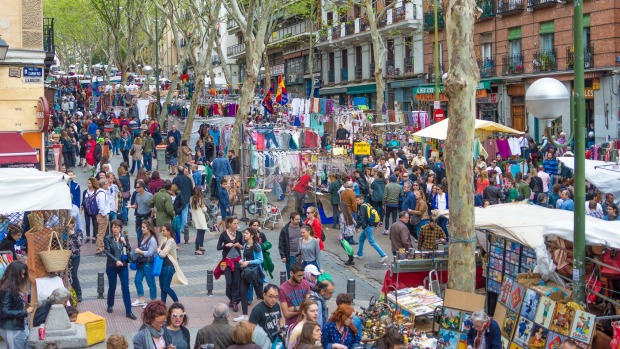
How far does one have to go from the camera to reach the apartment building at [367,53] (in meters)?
47.5

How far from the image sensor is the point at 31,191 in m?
11.6

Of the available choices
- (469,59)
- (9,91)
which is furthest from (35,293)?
(9,91)

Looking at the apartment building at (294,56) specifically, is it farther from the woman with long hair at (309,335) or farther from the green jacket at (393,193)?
the woman with long hair at (309,335)

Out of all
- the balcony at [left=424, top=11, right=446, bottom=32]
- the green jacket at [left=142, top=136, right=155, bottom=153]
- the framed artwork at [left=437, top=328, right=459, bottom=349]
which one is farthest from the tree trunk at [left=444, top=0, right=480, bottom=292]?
the balcony at [left=424, top=11, right=446, bottom=32]

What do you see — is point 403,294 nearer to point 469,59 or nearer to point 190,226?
point 469,59

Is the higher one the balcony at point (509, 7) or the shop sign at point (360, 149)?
the balcony at point (509, 7)

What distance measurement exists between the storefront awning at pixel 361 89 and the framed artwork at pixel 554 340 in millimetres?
42883

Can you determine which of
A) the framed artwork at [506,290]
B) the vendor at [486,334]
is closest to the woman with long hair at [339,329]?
the vendor at [486,334]

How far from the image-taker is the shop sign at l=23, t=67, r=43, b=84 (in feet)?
67.7

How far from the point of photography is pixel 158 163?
3039 centimetres

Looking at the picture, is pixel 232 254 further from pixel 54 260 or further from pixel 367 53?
pixel 367 53

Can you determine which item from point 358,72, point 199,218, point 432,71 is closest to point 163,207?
point 199,218

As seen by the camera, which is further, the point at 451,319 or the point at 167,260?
the point at 167,260

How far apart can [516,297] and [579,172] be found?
6.37ft
